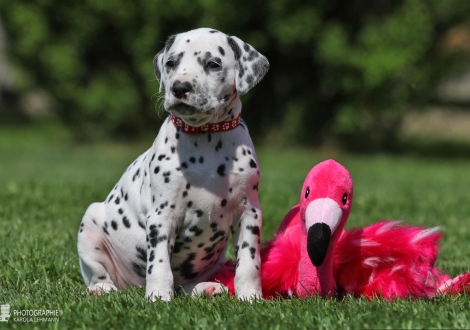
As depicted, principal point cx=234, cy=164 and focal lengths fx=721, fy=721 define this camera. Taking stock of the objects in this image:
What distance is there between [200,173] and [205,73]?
61 cm

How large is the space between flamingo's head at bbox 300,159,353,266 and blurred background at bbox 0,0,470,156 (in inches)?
452

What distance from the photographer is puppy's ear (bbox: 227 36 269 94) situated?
451 cm

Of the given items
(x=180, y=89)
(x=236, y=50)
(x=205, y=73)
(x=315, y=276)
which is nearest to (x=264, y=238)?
(x=315, y=276)

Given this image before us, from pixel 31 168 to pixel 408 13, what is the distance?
8919 mm

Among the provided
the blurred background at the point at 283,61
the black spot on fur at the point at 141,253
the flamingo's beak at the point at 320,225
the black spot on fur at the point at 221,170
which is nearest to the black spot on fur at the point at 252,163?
the black spot on fur at the point at 221,170

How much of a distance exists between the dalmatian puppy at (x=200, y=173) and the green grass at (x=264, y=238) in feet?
1.10

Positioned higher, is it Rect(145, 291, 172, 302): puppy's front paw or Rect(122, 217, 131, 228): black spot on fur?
Rect(122, 217, 131, 228): black spot on fur

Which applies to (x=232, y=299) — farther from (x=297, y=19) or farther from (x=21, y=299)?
(x=297, y=19)

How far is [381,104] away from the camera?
1695 centimetres

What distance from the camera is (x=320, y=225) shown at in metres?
4.12

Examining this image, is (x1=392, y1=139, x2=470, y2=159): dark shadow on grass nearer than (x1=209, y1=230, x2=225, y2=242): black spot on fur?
No

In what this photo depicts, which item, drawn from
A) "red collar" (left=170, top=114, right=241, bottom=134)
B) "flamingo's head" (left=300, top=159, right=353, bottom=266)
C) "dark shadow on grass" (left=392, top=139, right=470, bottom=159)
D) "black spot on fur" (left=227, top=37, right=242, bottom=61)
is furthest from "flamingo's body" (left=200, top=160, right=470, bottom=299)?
"dark shadow on grass" (left=392, top=139, right=470, bottom=159)

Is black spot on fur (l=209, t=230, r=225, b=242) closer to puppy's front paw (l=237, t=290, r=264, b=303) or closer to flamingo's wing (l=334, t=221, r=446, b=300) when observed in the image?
puppy's front paw (l=237, t=290, r=264, b=303)

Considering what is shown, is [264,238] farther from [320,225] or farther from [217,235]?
[320,225]
